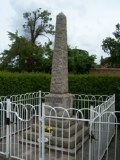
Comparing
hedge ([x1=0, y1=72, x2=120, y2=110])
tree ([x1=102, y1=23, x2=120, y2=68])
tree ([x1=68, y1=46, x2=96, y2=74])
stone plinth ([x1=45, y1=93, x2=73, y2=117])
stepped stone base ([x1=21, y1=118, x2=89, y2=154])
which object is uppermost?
tree ([x1=102, y1=23, x2=120, y2=68])

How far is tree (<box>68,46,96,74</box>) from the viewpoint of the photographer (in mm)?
14547

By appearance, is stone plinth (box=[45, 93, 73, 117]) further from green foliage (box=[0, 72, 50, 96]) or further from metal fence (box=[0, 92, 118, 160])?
green foliage (box=[0, 72, 50, 96])

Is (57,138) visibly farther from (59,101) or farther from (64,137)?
(59,101)

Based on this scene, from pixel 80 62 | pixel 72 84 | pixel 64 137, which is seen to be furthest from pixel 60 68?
pixel 80 62

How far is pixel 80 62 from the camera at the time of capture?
582 inches

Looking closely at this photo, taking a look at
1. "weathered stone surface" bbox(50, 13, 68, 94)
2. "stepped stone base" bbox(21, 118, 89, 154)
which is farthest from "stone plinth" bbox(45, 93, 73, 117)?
"stepped stone base" bbox(21, 118, 89, 154)

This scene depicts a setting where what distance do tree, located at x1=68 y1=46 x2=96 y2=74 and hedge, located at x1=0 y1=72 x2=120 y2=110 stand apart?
19.4 ft

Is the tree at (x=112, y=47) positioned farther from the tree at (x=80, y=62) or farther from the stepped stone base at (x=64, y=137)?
the stepped stone base at (x=64, y=137)

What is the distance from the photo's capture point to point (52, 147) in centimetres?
483

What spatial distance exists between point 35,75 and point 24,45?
7101 millimetres

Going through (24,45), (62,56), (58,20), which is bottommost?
(62,56)

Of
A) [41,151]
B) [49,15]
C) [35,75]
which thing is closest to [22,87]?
[35,75]

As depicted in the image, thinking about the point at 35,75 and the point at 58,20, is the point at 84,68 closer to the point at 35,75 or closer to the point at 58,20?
the point at 35,75

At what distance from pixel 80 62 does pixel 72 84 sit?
6.63 metres
